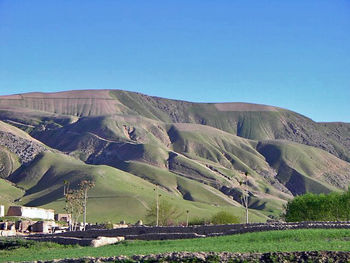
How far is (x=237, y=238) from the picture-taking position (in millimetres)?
43406

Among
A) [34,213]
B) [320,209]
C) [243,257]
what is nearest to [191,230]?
[243,257]

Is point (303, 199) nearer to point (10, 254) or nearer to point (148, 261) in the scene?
point (10, 254)

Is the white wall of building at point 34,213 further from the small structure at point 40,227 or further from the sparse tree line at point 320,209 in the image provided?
the sparse tree line at point 320,209

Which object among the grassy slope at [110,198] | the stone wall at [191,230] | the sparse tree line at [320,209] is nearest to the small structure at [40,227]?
the stone wall at [191,230]

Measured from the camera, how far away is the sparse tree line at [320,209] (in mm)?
80056

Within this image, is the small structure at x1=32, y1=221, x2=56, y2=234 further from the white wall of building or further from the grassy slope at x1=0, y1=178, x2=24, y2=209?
the grassy slope at x1=0, y1=178, x2=24, y2=209

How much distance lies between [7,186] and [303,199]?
130 metres

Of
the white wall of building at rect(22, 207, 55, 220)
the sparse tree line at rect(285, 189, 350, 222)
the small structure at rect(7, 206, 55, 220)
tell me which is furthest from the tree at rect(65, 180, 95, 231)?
the sparse tree line at rect(285, 189, 350, 222)

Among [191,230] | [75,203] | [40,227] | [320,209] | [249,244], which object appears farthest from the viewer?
[75,203]

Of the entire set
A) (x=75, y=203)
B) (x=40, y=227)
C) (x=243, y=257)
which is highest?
(x=75, y=203)

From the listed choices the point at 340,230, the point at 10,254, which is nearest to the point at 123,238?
the point at 10,254

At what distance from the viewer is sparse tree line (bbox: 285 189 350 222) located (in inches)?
3152

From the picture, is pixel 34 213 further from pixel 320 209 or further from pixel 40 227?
pixel 320 209

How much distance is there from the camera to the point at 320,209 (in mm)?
82875
